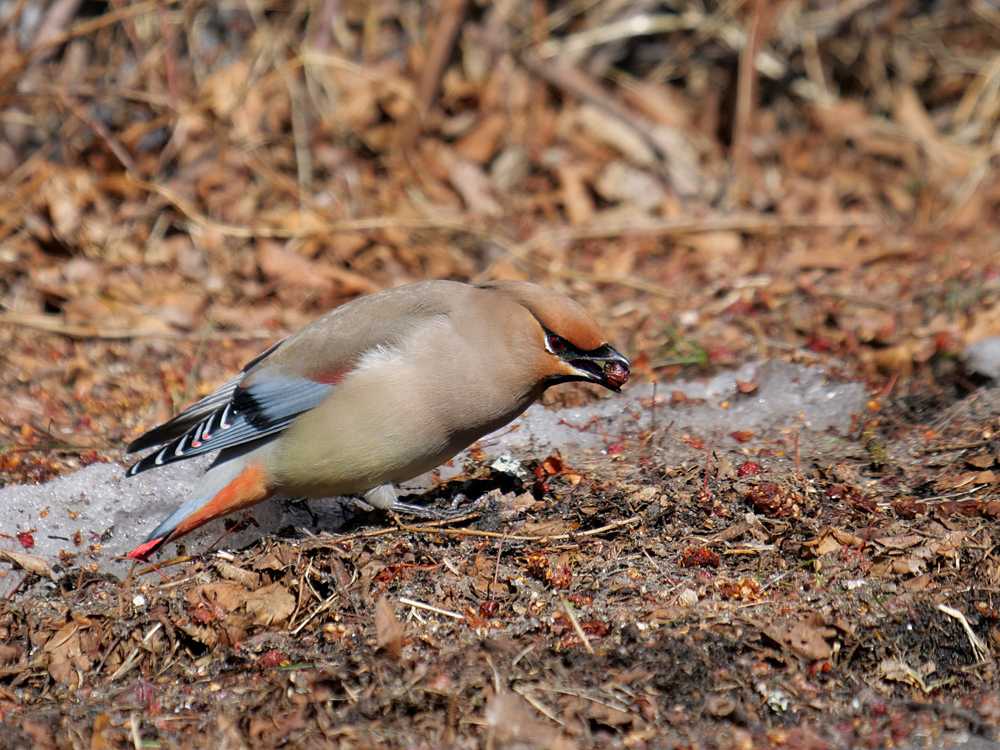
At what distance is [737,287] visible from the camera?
6.16 metres

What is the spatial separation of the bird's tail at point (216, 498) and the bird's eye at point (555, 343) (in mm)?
1091

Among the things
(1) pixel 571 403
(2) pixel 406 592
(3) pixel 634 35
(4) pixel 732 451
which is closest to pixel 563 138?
(3) pixel 634 35

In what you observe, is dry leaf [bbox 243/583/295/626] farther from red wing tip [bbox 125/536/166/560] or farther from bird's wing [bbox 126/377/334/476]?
bird's wing [bbox 126/377/334/476]

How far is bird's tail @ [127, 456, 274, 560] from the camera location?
371 centimetres

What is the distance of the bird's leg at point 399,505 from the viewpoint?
3.95 metres

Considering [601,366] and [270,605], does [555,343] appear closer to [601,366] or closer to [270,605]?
[601,366]

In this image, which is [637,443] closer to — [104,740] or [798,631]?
[798,631]

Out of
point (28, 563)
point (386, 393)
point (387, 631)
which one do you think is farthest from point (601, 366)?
point (28, 563)

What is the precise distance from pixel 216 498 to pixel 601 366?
1382 mm

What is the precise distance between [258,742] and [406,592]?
765mm

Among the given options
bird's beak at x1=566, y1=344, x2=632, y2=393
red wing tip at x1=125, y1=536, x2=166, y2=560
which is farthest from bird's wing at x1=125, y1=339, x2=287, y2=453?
bird's beak at x1=566, y1=344, x2=632, y2=393

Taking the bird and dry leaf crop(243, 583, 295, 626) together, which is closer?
dry leaf crop(243, 583, 295, 626)

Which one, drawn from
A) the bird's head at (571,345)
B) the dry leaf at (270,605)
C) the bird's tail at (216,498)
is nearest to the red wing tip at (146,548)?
the bird's tail at (216,498)

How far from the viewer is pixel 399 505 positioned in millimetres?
4016
